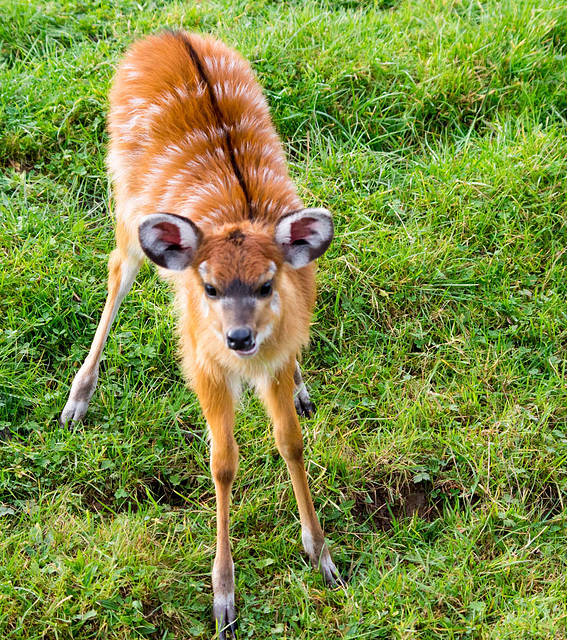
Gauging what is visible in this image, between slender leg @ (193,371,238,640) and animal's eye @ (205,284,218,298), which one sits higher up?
animal's eye @ (205,284,218,298)

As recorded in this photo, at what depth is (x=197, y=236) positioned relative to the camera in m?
3.72

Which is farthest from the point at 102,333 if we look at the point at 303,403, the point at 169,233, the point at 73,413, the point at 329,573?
the point at 329,573

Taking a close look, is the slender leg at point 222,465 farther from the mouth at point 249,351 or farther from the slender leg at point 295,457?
the mouth at point 249,351

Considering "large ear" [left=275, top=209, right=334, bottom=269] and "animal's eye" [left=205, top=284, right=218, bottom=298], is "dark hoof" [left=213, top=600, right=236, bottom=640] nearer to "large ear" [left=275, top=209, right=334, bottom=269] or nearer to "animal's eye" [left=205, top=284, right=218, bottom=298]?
"animal's eye" [left=205, top=284, right=218, bottom=298]

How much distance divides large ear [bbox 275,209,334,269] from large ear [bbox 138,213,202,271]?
385 mm

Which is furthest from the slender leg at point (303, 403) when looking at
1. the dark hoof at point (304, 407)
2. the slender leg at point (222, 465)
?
the slender leg at point (222, 465)

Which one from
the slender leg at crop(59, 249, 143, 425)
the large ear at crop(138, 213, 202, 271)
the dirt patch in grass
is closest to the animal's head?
the large ear at crop(138, 213, 202, 271)

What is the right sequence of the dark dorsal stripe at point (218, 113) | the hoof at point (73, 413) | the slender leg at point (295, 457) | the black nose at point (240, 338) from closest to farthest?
1. the black nose at point (240, 338)
2. the slender leg at point (295, 457)
3. the dark dorsal stripe at point (218, 113)
4. the hoof at point (73, 413)

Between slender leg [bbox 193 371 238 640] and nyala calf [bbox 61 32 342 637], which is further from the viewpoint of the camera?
slender leg [bbox 193 371 238 640]

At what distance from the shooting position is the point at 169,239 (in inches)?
148

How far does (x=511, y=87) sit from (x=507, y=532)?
10.6 feet

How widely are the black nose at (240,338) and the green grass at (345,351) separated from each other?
115cm

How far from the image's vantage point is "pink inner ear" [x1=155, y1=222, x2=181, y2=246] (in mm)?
3688

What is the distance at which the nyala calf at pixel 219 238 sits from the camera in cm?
369
